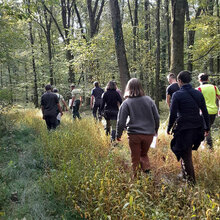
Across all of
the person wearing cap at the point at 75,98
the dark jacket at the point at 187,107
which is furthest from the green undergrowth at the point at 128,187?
the person wearing cap at the point at 75,98

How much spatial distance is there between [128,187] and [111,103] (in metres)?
3.34

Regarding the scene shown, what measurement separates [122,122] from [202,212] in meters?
1.81

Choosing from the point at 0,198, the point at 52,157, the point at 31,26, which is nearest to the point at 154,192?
the point at 0,198

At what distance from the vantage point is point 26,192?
355cm

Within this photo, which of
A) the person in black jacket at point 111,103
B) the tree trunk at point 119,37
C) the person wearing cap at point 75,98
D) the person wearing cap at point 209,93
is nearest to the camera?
the person wearing cap at point 209,93

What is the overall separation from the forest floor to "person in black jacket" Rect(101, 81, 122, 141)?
221 cm

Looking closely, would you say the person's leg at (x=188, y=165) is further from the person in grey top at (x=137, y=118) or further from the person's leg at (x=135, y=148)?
the person's leg at (x=135, y=148)

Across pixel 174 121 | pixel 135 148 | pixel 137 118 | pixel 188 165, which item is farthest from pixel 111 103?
pixel 188 165

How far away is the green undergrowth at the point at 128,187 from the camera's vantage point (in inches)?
101

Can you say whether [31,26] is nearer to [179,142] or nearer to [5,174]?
[5,174]

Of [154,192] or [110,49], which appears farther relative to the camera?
[110,49]

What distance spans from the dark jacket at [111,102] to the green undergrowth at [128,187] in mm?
1123

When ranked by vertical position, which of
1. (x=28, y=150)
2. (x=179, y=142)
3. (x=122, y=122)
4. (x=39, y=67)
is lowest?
(x=28, y=150)

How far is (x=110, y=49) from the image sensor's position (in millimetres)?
13750
